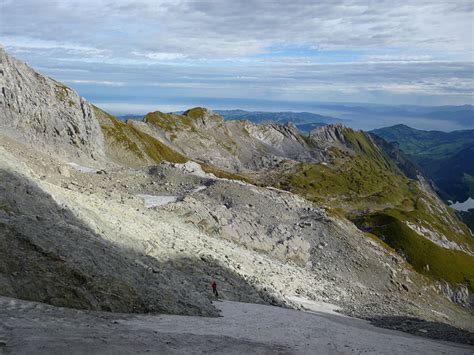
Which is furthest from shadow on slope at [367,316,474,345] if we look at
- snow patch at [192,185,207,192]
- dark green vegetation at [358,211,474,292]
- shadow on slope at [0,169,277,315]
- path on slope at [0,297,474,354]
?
dark green vegetation at [358,211,474,292]

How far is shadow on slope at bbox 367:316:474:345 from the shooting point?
4022 centimetres

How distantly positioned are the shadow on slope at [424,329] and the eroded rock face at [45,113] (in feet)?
205

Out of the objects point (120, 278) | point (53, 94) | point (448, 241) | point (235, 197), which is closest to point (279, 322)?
point (120, 278)

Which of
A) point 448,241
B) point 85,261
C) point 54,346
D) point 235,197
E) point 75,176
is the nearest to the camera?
point 54,346

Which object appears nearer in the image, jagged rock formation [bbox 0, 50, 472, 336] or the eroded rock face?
jagged rock formation [bbox 0, 50, 472, 336]

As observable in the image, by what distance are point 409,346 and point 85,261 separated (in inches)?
858

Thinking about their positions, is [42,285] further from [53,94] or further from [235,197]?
[53,94]

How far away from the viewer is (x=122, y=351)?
18547 mm

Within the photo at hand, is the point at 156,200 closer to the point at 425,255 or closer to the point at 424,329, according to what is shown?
the point at 424,329

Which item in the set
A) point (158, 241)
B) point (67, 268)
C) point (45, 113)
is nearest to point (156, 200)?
point (158, 241)

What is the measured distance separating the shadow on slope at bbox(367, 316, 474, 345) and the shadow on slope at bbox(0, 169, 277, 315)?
1904 cm

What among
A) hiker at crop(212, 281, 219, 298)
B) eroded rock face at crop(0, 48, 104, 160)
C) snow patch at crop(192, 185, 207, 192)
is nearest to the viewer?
hiker at crop(212, 281, 219, 298)

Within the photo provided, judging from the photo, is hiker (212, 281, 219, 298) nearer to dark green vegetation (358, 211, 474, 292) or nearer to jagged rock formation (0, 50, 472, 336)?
jagged rock formation (0, 50, 472, 336)

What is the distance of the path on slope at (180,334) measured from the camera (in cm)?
1828
